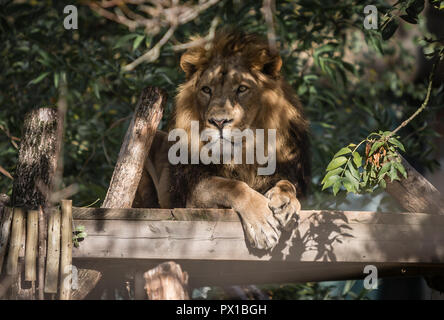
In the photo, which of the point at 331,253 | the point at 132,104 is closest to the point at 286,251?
the point at 331,253

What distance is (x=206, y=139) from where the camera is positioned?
4367 mm

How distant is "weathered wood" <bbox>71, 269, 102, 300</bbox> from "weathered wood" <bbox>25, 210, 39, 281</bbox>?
13.2 inches

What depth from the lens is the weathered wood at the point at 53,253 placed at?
3607mm

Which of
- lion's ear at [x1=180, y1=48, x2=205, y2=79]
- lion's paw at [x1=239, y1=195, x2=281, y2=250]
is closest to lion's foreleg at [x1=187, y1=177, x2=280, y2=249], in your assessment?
lion's paw at [x1=239, y1=195, x2=281, y2=250]

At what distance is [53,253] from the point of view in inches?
144

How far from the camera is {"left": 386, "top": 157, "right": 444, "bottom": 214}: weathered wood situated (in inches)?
162

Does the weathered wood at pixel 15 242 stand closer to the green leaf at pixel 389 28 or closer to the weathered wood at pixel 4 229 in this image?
the weathered wood at pixel 4 229

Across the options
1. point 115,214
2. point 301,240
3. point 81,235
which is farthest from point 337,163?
point 81,235

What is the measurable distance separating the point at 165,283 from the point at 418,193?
1647 millimetres

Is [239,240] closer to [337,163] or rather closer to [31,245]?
[337,163]

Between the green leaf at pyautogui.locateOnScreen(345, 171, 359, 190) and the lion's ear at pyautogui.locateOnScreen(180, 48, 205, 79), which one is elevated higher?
the lion's ear at pyautogui.locateOnScreen(180, 48, 205, 79)

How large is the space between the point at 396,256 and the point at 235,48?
67.8 inches

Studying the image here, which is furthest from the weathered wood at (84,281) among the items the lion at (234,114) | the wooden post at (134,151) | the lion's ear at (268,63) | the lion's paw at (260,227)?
the lion's ear at (268,63)

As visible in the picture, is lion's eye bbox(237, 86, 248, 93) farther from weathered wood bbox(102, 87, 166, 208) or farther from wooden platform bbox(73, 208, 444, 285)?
wooden platform bbox(73, 208, 444, 285)
